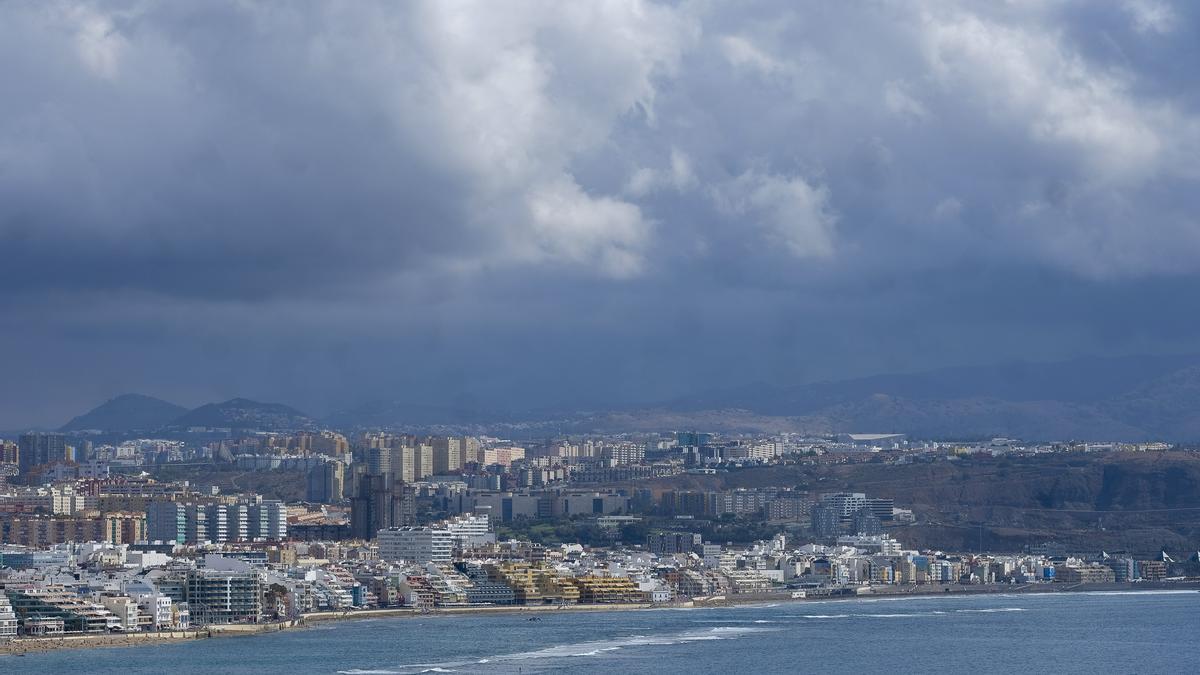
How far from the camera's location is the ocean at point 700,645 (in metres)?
46.0

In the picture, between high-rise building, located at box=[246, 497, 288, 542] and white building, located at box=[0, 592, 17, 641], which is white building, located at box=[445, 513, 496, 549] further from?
white building, located at box=[0, 592, 17, 641]

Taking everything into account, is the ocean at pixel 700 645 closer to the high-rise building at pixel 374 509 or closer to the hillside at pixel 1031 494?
the high-rise building at pixel 374 509

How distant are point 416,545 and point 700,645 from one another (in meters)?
37.7

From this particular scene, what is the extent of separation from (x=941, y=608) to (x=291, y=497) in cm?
6919

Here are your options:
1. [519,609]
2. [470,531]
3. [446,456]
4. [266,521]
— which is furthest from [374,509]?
[446,456]

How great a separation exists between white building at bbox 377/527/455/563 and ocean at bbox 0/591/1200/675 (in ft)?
56.1

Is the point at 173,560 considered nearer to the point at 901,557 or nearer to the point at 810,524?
the point at 901,557

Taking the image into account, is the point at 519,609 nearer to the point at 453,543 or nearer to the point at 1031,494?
the point at 453,543

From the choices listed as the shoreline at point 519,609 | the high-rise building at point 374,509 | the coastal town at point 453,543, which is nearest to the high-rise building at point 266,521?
the coastal town at point 453,543

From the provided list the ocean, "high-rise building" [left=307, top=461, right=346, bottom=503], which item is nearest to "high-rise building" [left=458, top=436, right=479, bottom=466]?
"high-rise building" [left=307, top=461, right=346, bottom=503]

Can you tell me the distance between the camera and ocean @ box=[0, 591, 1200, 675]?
46.0 meters

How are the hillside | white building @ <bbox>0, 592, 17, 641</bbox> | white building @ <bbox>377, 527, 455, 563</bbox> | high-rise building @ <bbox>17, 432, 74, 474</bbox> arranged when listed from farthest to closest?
high-rise building @ <bbox>17, 432, 74, 474</bbox> → the hillside → white building @ <bbox>377, 527, 455, 563</bbox> → white building @ <bbox>0, 592, 17, 641</bbox>

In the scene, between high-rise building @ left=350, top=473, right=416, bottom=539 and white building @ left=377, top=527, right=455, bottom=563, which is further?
high-rise building @ left=350, top=473, right=416, bottom=539

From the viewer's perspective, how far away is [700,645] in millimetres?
52844
